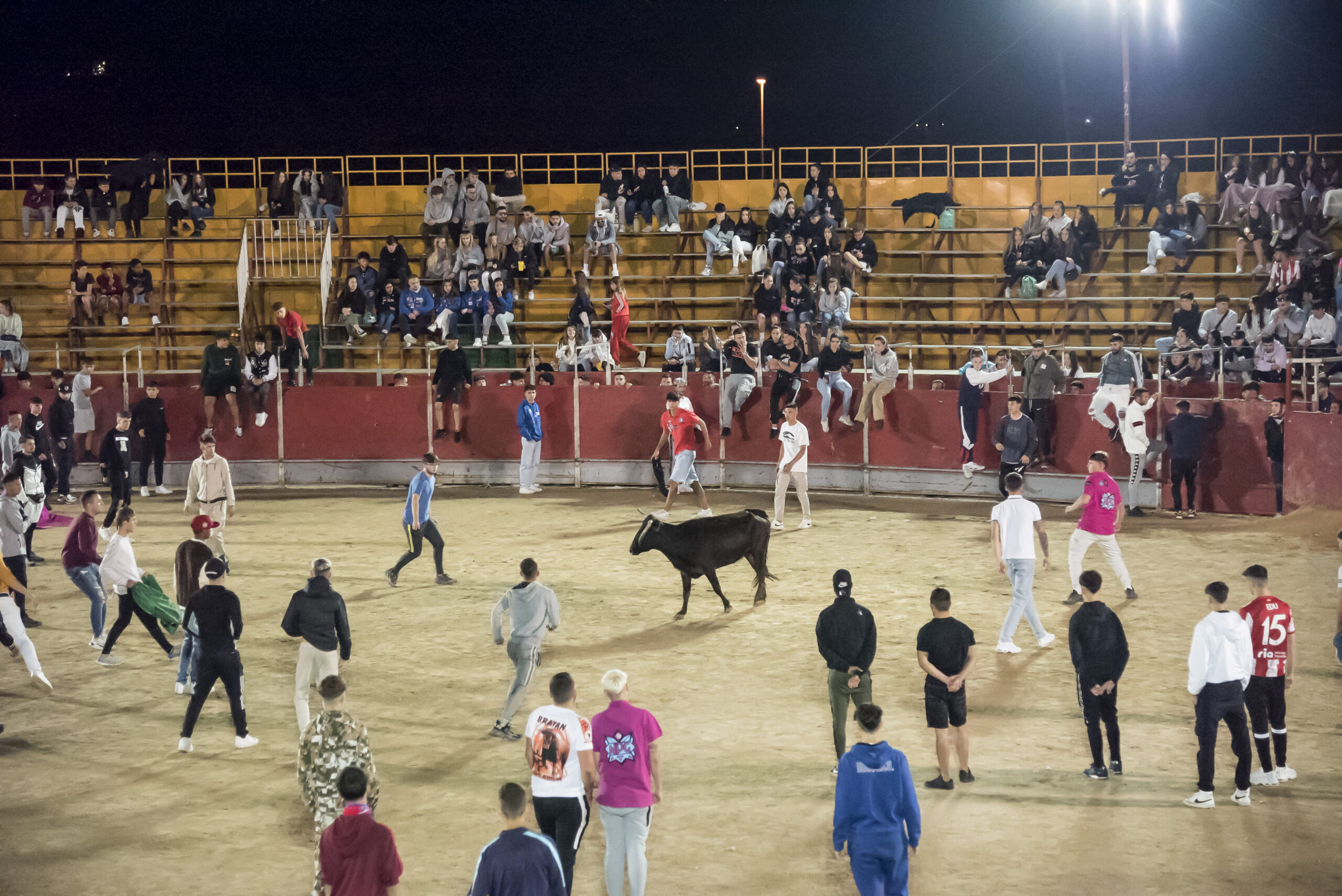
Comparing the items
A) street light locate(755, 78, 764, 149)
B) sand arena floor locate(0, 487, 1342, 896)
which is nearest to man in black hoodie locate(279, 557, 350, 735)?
sand arena floor locate(0, 487, 1342, 896)

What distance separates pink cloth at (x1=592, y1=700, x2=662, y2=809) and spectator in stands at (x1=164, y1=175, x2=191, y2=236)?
27.9 meters

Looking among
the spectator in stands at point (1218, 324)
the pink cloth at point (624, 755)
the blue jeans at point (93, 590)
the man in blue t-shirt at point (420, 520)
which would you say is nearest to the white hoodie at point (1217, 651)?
the pink cloth at point (624, 755)

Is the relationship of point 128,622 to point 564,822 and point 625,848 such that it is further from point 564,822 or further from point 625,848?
point 625,848

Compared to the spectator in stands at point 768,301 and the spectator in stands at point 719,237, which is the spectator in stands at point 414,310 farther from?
the spectator in stands at point 768,301

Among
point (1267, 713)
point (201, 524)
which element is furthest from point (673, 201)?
point (1267, 713)

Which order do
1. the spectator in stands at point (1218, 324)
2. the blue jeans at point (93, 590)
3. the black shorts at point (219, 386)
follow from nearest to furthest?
the blue jeans at point (93, 590), the spectator in stands at point (1218, 324), the black shorts at point (219, 386)

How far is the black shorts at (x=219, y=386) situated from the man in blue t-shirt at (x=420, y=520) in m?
11.0

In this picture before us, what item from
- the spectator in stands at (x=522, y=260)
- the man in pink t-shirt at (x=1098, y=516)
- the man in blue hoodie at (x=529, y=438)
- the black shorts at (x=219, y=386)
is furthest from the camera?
the spectator in stands at (x=522, y=260)

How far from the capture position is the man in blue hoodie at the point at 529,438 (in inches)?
917

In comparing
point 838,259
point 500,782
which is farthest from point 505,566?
point 838,259

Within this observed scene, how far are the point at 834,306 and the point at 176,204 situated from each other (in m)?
16.8

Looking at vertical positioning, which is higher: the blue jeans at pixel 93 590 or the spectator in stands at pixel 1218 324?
the spectator in stands at pixel 1218 324

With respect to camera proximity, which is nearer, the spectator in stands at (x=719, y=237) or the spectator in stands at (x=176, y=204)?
the spectator in stands at (x=719, y=237)

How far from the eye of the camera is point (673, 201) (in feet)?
101
